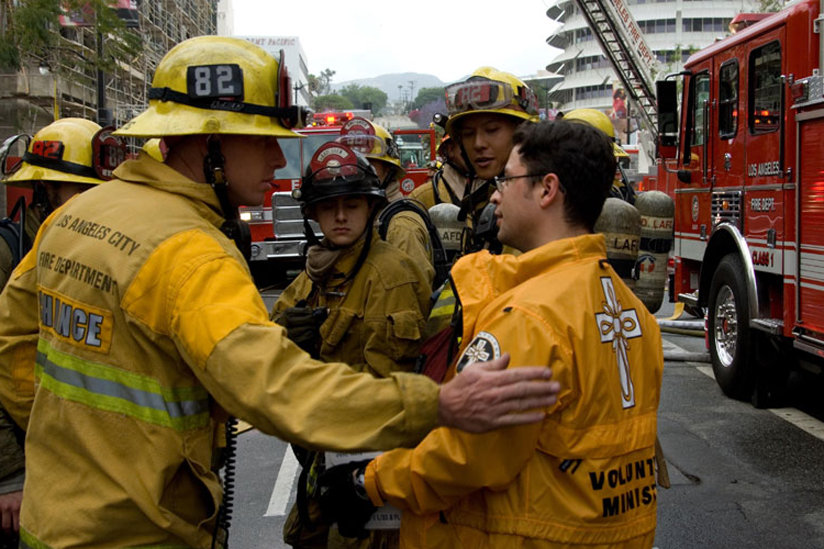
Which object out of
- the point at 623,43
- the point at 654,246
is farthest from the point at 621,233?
the point at 623,43

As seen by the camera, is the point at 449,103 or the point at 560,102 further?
the point at 560,102

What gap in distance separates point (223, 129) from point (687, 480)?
4648 millimetres

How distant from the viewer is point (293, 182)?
16.0 meters

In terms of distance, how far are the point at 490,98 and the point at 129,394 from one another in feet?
7.15

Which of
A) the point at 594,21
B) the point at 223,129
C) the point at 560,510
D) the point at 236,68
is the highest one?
the point at 594,21

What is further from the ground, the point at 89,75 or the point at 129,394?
the point at 89,75

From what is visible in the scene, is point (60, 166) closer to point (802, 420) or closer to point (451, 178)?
point (451, 178)

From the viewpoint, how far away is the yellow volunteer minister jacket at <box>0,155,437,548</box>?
1751 mm

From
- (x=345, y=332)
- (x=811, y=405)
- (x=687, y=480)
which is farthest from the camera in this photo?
(x=811, y=405)

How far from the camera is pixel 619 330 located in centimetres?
220

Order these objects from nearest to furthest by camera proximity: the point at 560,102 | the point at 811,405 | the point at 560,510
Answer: the point at 560,510 < the point at 811,405 < the point at 560,102

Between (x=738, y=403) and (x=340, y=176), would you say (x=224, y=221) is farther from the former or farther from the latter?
(x=738, y=403)

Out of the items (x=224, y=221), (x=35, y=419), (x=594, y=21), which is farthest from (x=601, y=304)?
(x=594, y=21)

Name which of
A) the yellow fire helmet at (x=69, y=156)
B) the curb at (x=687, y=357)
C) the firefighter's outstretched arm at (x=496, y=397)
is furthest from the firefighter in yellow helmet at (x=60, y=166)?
the curb at (x=687, y=357)
